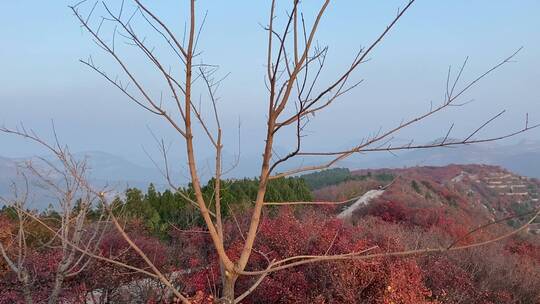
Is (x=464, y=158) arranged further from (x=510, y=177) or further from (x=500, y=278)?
(x=500, y=278)

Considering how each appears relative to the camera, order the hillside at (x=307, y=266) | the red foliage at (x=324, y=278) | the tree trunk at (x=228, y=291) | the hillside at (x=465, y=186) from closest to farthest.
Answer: the tree trunk at (x=228, y=291) < the red foliage at (x=324, y=278) < the hillside at (x=307, y=266) < the hillside at (x=465, y=186)

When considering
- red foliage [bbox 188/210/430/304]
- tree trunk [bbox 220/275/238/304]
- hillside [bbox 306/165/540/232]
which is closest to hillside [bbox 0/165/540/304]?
red foliage [bbox 188/210/430/304]

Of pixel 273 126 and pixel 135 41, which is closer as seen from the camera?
pixel 273 126

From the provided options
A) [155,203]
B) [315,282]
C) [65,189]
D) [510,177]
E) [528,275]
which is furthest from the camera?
[510,177]

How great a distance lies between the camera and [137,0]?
197 cm

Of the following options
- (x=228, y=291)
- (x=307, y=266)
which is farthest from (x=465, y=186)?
(x=228, y=291)

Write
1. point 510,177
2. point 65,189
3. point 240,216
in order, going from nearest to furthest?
point 65,189 → point 240,216 → point 510,177

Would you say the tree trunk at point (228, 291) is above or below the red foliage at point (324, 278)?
above

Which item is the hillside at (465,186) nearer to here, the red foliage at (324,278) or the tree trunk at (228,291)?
the red foliage at (324,278)

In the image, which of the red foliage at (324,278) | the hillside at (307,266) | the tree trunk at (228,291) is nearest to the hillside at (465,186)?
the hillside at (307,266)

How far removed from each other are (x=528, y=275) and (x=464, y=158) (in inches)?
3284

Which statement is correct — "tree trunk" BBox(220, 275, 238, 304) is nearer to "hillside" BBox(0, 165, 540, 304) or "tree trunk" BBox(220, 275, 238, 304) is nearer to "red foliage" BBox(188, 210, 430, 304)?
"hillside" BBox(0, 165, 540, 304)

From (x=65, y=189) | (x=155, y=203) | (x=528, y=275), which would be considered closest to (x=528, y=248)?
(x=528, y=275)

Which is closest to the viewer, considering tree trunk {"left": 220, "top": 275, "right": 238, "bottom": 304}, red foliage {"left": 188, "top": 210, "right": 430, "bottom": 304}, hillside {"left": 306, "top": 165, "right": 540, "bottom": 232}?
tree trunk {"left": 220, "top": 275, "right": 238, "bottom": 304}
